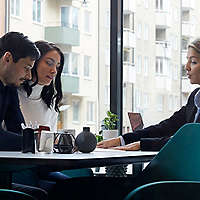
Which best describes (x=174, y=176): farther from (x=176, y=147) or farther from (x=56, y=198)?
(x=56, y=198)

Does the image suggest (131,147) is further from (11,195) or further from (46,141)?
(11,195)

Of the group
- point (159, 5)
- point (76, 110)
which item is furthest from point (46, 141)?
point (76, 110)

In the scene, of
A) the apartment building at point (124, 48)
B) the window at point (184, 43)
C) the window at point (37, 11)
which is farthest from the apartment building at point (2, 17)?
the window at point (184, 43)

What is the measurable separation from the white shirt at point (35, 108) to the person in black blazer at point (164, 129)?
39 cm

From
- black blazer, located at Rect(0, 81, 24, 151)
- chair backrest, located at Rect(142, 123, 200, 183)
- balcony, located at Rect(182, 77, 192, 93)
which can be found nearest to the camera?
chair backrest, located at Rect(142, 123, 200, 183)

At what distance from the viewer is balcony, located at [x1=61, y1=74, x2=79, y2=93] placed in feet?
17.5

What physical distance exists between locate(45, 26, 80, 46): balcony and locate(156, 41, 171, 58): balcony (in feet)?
2.92

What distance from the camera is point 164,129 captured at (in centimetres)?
365

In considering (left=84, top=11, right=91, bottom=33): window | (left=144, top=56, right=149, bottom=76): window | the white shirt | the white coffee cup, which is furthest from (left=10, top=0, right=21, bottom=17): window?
the white coffee cup

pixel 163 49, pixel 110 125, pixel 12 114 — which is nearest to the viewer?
pixel 12 114

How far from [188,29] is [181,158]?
2535 millimetres

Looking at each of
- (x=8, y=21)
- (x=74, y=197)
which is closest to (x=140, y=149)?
(x=74, y=197)

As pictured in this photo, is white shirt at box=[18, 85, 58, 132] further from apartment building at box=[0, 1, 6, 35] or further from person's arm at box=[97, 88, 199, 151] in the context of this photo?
apartment building at box=[0, 1, 6, 35]

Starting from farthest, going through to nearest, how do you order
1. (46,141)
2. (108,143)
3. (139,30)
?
(139,30)
(108,143)
(46,141)
